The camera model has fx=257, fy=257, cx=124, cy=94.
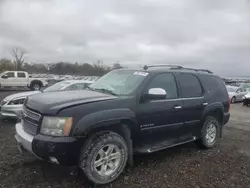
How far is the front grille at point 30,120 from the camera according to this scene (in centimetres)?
365

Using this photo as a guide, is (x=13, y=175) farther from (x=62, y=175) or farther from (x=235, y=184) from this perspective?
(x=235, y=184)

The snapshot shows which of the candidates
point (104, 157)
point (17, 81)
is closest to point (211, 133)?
point (104, 157)

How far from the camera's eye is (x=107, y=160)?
384cm

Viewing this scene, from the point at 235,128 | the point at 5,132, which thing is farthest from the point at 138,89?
the point at 235,128

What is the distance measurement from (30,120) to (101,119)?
1.08m

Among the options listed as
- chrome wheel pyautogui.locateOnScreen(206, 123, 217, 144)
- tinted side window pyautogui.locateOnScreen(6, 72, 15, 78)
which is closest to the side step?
chrome wheel pyautogui.locateOnScreen(206, 123, 217, 144)

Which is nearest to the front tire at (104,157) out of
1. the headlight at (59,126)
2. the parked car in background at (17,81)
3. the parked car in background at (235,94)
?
the headlight at (59,126)

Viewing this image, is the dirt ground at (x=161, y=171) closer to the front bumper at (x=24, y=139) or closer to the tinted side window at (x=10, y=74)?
the front bumper at (x=24, y=139)

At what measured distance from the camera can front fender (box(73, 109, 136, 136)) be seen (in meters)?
3.48

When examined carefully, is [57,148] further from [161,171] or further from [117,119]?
[161,171]

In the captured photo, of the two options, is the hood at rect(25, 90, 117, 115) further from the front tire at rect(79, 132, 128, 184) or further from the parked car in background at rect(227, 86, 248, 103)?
the parked car in background at rect(227, 86, 248, 103)

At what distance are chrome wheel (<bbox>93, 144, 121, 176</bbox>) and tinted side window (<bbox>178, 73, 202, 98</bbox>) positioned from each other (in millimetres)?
1926

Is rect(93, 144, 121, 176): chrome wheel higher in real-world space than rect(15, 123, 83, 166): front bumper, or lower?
lower

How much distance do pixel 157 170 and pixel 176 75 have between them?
1905 mm
